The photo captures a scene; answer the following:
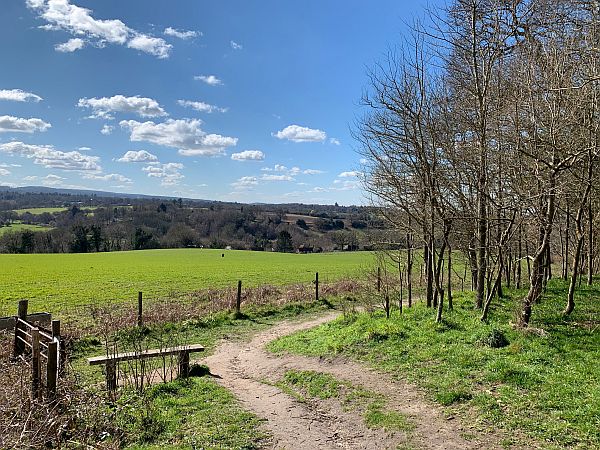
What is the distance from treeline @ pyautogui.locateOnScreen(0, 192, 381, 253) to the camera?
80.1 m

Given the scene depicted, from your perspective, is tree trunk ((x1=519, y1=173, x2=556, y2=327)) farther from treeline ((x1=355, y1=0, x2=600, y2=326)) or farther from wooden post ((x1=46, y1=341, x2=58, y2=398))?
wooden post ((x1=46, y1=341, x2=58, y2=398))

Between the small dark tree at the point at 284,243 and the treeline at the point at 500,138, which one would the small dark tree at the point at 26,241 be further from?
the treeline at the point at 500,138

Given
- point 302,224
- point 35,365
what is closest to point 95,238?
point 302,224

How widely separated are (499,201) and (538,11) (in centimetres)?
480

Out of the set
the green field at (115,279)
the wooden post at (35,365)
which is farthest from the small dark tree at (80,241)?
the wooden post at (35,365)

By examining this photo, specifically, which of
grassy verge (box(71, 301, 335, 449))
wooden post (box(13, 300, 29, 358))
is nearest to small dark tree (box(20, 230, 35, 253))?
grassy verge (box(71, 301, 335, 449))

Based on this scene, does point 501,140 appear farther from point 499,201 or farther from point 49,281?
point 49,281

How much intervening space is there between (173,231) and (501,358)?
90.1m

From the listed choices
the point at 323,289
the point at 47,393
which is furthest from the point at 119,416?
the point at 323,289

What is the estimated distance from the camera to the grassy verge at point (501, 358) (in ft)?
21.4

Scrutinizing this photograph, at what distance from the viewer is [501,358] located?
342 inches

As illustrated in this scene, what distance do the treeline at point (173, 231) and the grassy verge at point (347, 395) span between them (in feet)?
167

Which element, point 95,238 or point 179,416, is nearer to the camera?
point 179,416

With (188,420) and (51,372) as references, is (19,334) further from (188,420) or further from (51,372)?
(188,420)
